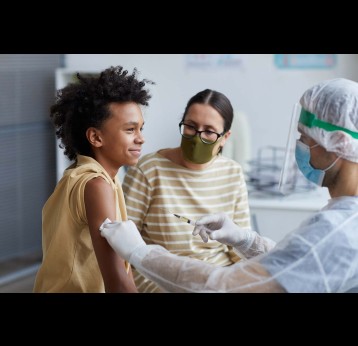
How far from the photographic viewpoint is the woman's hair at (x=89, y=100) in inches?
72.3

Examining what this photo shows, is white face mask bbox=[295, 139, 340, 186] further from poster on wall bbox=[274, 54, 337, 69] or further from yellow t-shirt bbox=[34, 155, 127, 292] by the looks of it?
poster on wall bbox=[274, 54, 337, 69]

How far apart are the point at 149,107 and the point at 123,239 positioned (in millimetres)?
3266

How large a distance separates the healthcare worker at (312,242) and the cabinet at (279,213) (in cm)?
205

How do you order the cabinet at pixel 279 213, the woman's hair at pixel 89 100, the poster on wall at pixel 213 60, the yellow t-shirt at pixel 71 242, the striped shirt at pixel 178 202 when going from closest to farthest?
the yellow t-shirt at pixel 71 242 → the woman's hair at pixel 89 100 → the striped shirt at pixel 178 202 → the cabinet at pixel 279 213 → the poster on wall at pixel 213 60

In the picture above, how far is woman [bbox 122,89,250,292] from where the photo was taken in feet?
7.68

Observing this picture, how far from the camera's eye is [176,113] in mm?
4832

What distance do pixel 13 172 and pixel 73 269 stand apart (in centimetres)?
304

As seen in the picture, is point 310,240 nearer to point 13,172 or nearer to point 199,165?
point 199,165

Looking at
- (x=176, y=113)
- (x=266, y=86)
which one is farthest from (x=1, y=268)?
(x=266, y=86)

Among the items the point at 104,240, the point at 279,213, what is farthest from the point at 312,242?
the point at 279,213

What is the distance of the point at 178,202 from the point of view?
93.2 inches

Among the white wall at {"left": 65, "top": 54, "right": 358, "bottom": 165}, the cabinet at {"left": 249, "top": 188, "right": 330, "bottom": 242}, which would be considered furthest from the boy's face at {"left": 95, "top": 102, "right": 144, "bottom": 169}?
the white wall at {"left": 65, "top": 54, "right": 358, "bottom": 165}

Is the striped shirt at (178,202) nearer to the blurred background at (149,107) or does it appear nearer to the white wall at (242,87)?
the blurred background at (149,107)

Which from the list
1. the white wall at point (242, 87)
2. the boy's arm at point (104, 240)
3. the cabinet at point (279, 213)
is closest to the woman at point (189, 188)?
the boy's arm at point (104, 240)
